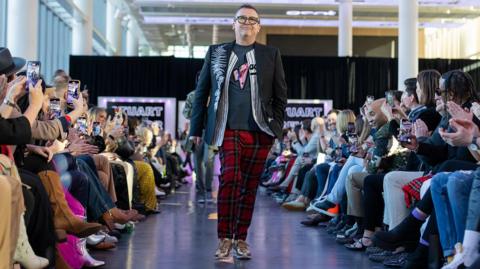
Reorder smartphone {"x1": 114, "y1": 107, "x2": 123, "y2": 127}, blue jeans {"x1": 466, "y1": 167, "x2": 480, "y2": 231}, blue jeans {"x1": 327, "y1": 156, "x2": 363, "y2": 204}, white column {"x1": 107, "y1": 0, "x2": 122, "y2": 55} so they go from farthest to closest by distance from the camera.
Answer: white column {"x1": 107, "y1": 0, "x2": 122, "y2": 55} < smartphone {"x1": 114, "y1": 107, "x2": 123, "y2": 127} < blue jeans {"x1": 327, "y1": 156, "x2": 363, "y2": 204} < blue jeans {"x1": 466, "y1": 167, "x2": 480, "y2": 231}

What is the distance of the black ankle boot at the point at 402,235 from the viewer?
3152 mm

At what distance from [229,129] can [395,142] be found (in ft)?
3.83

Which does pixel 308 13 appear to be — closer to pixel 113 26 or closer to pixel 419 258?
pixel 113 26

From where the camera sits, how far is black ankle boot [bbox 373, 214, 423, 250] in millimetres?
3152

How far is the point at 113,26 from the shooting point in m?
21.4

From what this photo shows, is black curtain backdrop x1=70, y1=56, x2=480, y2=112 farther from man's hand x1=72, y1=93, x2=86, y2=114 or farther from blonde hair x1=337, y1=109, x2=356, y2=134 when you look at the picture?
man's hand x1=72, y1=93, x2=86, y2=114

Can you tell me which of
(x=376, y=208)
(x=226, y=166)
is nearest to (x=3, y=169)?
(x=226, y=166)

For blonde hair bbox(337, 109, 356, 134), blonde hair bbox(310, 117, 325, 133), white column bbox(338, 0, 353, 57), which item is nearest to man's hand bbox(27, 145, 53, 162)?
blonde hair bbox(337, 109, 356, 134)

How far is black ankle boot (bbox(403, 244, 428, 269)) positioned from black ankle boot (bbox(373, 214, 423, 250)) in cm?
9

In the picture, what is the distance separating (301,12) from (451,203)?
57.3 ft

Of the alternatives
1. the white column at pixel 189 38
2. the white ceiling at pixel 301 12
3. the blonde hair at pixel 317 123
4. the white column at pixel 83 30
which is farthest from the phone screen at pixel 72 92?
the white column at pixel 189 38

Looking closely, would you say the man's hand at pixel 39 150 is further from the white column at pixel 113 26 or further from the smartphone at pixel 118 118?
the white column at pixel 113 26

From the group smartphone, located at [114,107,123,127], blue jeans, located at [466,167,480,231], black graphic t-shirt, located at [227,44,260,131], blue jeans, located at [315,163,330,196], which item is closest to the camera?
blue jeans, located at [466,167,480,231]

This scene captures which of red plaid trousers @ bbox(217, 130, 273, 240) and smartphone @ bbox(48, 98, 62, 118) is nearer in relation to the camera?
smartphone @ bbox(48, 98, 62, 118)
